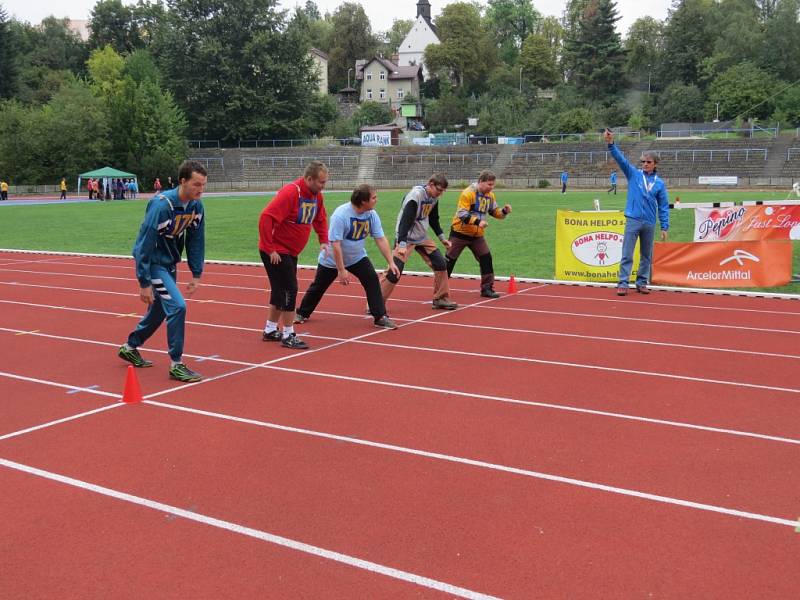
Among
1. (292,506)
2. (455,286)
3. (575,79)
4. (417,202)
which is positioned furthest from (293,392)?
(575,79)

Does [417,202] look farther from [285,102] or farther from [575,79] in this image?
[575,79]

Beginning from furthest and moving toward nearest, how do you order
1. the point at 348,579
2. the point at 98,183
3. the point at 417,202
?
1. the point at 98,183
2. the point at 417,202
3. the point at 348,579

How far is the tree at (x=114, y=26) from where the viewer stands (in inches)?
4176

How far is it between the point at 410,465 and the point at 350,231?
473cm

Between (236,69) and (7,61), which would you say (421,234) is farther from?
(7,61)

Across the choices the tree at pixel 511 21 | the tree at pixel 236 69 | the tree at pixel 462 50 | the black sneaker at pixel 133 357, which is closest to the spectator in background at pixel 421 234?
the black sneaker at pixel 133 357

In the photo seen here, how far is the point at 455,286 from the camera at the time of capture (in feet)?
42.9

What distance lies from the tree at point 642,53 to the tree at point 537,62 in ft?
33.8

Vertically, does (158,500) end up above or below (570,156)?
below

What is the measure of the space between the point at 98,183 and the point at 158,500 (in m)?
55.2

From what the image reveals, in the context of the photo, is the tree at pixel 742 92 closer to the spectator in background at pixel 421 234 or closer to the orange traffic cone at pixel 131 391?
the spectator in background at pixel 421 234

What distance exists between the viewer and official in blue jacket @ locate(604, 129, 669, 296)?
1195cm

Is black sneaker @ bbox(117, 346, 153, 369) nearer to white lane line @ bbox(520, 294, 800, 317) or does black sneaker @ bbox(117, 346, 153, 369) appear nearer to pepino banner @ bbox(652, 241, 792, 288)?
white lane line @ bbox(520, 294, 800, 317)

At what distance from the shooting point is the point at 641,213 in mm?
11961
